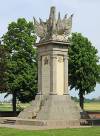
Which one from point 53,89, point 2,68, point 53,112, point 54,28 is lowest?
point 53,112

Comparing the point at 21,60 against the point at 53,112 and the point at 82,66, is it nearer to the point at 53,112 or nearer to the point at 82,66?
the point at 82,66

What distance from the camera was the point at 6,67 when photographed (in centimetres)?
5109

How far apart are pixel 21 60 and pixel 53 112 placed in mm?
22166

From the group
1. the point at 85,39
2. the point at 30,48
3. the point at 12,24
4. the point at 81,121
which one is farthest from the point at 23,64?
the point at 81,121

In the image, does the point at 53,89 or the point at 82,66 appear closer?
the point at 53,89

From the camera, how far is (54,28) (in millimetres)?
38031

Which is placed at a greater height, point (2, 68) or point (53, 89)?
point (2, 68)

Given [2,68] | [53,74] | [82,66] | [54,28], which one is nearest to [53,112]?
[53,74]

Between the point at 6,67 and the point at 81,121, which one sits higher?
the point at 6,67

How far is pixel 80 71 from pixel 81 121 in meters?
25.7

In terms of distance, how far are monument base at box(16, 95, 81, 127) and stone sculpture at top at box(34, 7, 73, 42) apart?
557cm

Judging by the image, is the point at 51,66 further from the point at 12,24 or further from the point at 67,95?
the point at 12,24

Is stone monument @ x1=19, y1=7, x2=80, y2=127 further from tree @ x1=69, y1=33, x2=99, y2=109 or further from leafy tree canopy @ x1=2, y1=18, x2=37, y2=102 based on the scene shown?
tree @ x1=69, y1=33, x2=99, y2=109

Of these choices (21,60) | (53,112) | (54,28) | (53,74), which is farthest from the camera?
(21,60)
